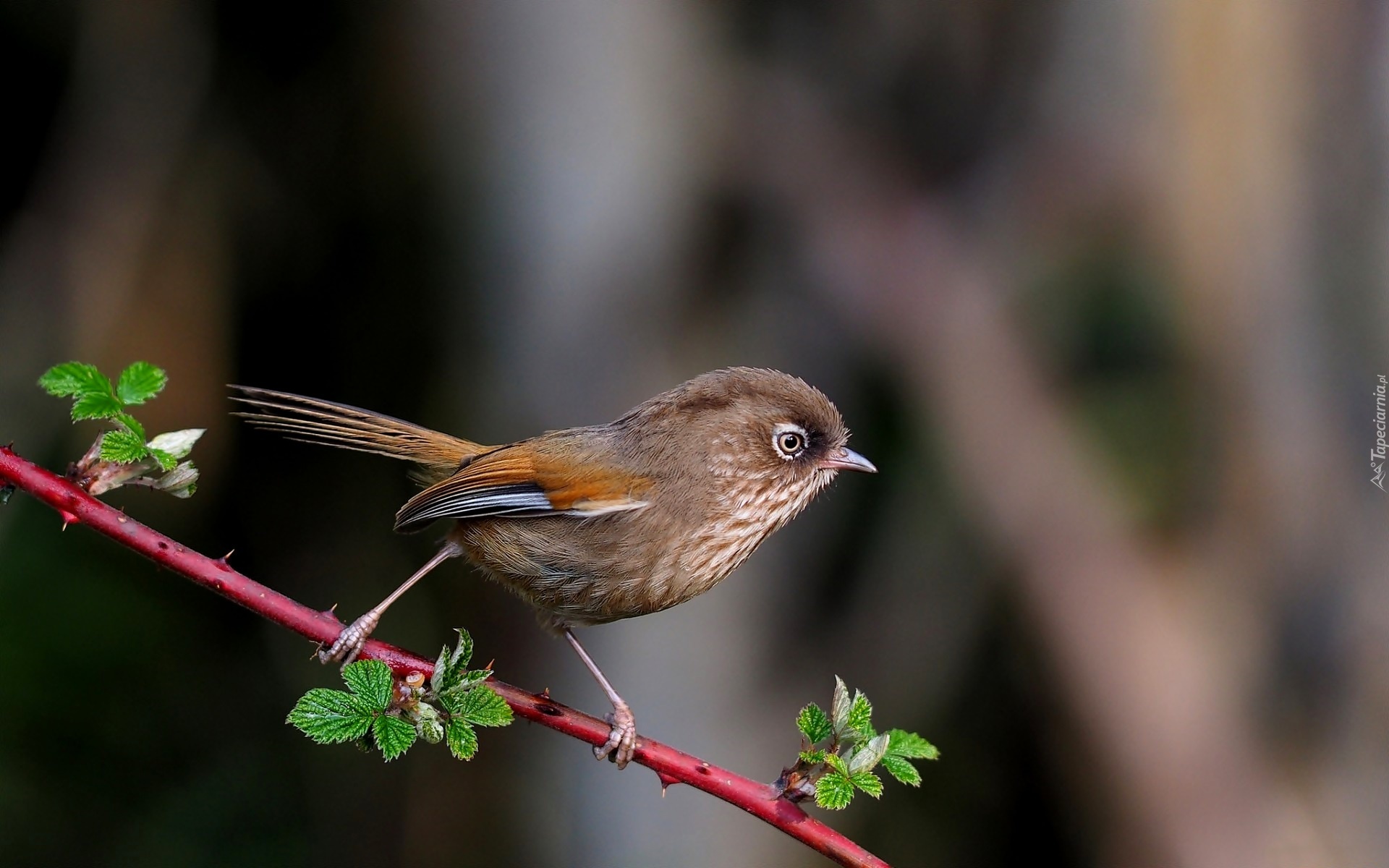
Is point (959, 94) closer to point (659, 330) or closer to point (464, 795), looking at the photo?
point (659, 330)

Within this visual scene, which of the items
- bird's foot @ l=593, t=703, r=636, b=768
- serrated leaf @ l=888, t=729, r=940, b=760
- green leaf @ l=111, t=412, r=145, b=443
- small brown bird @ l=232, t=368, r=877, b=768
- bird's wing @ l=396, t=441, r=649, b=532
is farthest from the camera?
bird's wing @ l=396, t=441, r=649, b=532

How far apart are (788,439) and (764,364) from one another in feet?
9.77

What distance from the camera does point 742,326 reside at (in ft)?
21.2

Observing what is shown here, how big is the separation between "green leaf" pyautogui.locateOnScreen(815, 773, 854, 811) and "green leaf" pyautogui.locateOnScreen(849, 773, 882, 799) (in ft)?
0.05

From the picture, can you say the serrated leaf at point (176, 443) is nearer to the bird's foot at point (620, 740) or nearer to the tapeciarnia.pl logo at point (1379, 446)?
the bird's foot at point (620, 740)

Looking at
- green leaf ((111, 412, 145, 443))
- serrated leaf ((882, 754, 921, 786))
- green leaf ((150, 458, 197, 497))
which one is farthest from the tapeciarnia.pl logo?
green leaf ((111, 412, 145, 443))

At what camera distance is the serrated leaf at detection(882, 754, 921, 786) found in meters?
2.43

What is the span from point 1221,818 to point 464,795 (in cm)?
413

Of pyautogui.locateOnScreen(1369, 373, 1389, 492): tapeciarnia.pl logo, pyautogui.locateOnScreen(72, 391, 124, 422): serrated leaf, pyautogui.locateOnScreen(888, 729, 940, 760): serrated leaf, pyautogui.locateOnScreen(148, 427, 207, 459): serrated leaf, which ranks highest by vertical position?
pyautogui.locateOnScreen(1369, 373, 1389, 492): tapeciarnia.pl logo

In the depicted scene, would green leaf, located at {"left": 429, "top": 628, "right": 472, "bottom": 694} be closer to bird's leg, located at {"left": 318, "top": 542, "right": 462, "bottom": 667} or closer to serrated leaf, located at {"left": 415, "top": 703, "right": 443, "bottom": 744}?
serrated leaf, located at {"left": 415, "top": 703, "right": 443, "bottom": 744}

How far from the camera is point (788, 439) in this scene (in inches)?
134

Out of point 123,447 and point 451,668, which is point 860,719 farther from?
point 123,447

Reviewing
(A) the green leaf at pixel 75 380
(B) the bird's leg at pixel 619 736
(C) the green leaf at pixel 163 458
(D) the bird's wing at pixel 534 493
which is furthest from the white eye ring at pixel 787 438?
(A) the green leaf at pixel 75 380

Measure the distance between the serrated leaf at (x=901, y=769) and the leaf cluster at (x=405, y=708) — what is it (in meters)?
0.80
